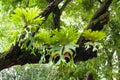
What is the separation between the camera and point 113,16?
507 cm

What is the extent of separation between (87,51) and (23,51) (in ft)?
1.81

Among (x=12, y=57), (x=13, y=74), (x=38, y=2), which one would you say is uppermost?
(x=13, y=74)

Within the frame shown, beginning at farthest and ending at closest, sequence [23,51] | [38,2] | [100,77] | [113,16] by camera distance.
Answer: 1. [100,77]
2. [113,16]
3. [38,2]
4. [23,51]

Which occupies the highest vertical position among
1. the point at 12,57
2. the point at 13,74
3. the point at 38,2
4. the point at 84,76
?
the point at 13,74

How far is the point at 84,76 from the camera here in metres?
5.34

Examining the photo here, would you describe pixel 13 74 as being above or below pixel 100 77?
above

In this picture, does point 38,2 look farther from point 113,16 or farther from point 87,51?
point 87,51

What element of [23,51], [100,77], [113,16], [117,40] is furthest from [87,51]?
[100,77]

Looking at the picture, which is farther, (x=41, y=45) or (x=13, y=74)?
(x=13, y=74)

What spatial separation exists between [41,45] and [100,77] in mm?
4386

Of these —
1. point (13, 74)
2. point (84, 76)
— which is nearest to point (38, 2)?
point (84, 76)

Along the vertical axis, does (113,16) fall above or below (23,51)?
above

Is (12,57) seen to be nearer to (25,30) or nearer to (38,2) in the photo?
(25,30)

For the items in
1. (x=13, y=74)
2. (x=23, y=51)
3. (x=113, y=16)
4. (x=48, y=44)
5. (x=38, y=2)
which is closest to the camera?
(x=48, y=44)
